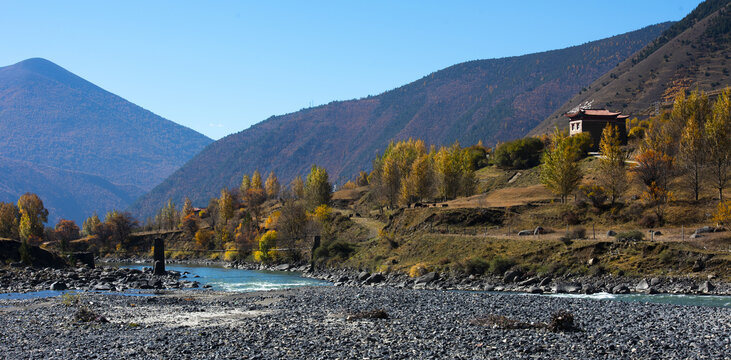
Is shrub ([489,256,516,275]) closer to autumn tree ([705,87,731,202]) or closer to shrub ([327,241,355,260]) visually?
shrub ([327,241,355,260])

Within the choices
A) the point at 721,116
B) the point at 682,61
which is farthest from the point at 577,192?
the point at 682,61

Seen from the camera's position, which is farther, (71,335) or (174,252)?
(174,252)

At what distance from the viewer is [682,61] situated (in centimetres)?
17600

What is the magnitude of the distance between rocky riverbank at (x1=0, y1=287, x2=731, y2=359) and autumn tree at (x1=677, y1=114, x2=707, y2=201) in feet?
128

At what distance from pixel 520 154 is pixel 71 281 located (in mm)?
85818

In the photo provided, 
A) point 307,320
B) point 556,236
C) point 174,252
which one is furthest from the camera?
point 174,252

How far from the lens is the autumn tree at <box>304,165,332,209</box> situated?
112125 mm

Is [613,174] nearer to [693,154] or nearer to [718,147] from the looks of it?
[693,154]

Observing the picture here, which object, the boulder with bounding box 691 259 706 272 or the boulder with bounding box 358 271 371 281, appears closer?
the boulder with bounding box 691 259 706 272

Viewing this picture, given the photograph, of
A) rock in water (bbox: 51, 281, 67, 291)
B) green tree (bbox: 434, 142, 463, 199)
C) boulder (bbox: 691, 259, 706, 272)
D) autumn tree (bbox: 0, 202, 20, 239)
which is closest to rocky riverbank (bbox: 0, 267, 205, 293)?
rock in water (bbox: 51, 281, 67, 291)

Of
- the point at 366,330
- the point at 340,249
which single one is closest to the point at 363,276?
the point at 340,249

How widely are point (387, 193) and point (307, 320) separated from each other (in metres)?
77.5

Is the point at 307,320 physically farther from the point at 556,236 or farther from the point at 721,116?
the point at 721,116

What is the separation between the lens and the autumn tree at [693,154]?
6247cm
